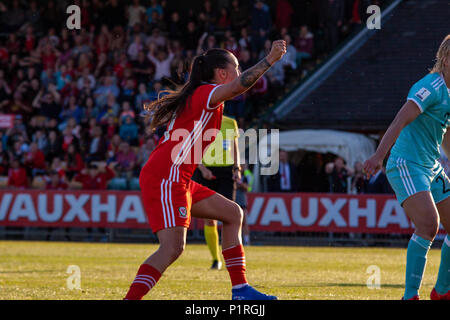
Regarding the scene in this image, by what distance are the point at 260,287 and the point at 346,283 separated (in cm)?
135

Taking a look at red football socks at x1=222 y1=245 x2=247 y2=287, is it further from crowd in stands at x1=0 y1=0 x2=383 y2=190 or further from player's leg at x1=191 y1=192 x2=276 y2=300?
crowd in stands at x1=0 y1=0 x2=383 y2=190

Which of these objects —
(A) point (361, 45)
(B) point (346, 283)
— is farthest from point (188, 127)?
(A) point (361, 45)

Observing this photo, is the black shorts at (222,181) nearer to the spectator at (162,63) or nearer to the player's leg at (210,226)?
the player's leg at (210,226)

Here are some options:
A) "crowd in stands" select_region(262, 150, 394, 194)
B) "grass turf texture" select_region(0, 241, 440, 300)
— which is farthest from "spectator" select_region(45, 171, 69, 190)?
"crowd in stands" select_region(262, 150, 394, 194)

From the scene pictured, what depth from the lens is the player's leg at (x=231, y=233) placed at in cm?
681

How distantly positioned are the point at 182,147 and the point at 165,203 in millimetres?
438

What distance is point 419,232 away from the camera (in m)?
7.00

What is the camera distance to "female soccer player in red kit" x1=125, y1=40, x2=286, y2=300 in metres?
6.17

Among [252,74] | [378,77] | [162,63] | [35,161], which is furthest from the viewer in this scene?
[162,63]

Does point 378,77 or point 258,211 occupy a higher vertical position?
point 378,77

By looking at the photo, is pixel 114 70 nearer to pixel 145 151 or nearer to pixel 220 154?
pixel 145 151

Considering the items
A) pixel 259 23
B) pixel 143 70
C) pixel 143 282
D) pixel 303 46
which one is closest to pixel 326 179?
pixel 303 46

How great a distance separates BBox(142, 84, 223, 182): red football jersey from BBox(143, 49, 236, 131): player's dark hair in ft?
0.20

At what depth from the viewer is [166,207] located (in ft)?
20.4
